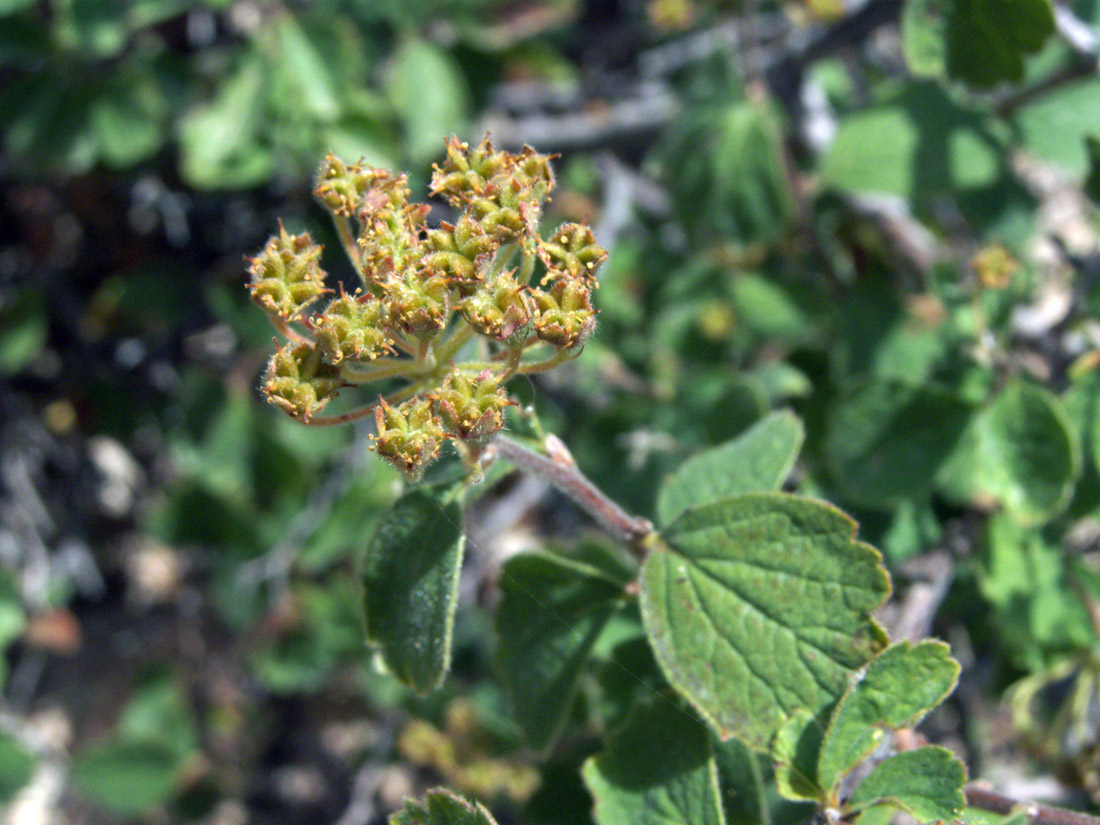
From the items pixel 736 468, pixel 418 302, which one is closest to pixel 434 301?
pixel 418 302

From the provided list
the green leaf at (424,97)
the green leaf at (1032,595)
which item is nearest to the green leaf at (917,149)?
the green leaf at (1032,595)

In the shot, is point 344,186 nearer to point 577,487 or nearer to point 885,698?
Answer: point 577,487

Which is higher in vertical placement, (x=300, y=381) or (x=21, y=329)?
(x=300, y=381)

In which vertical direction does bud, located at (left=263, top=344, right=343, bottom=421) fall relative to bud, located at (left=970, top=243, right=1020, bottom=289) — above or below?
above

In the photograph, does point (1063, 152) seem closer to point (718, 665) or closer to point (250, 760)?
point (718, 665)

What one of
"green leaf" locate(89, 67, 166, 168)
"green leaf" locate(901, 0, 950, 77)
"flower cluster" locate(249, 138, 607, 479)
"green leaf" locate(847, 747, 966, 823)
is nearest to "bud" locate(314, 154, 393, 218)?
"flower cluster" locate(249, 138, 607, 479)

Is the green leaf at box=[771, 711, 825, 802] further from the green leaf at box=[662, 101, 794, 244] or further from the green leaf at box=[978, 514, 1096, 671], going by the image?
the green leaf at box=[662, 101, 794, 244]
